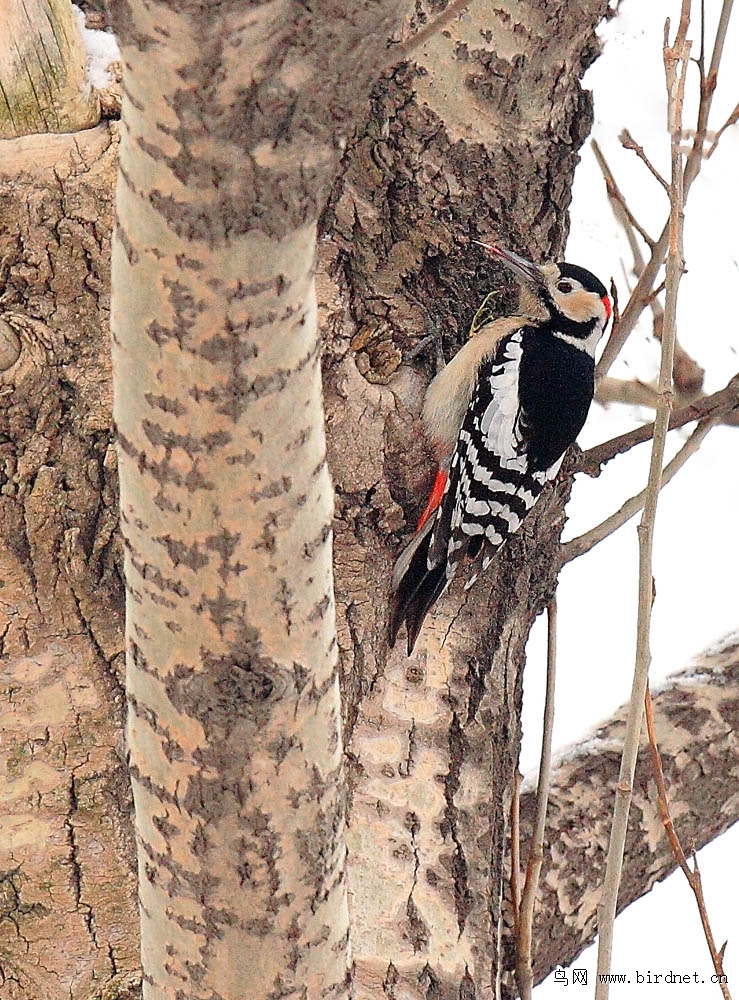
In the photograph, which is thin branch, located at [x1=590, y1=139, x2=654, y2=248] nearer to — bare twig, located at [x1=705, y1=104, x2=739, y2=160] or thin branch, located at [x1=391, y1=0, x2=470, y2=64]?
bare twig, located at [x1=705, y1=104, x2=739, y2=160]

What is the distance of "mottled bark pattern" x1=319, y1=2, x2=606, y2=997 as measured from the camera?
1433mm

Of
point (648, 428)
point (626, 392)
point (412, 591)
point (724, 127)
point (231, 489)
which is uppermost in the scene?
point (724, 127)

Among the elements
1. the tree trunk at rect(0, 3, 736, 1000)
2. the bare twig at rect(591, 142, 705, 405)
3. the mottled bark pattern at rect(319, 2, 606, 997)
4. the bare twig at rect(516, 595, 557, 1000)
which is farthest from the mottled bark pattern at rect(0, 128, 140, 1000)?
the bare twig at rect(591, 142, 705, 405)

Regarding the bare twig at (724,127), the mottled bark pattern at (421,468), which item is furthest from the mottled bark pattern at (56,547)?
the bare twig at (724,127)

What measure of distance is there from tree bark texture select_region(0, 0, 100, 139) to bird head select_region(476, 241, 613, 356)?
0.63 meters

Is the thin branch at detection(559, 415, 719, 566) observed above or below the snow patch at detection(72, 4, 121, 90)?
below

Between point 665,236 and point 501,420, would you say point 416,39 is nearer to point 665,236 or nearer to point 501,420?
point 665,236

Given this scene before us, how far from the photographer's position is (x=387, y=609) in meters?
1.47

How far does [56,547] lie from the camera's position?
1296 millimetres

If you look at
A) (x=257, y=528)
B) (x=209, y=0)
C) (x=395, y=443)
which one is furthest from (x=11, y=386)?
(x=209, y=0)

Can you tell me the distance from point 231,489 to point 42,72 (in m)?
0.76

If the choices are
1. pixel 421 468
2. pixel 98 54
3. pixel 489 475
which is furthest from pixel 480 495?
pixel 98 54

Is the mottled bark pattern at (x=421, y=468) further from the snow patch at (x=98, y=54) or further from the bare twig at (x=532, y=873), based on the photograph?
the snow patch at (x=98, y=54)

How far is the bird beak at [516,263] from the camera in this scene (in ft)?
5.26
